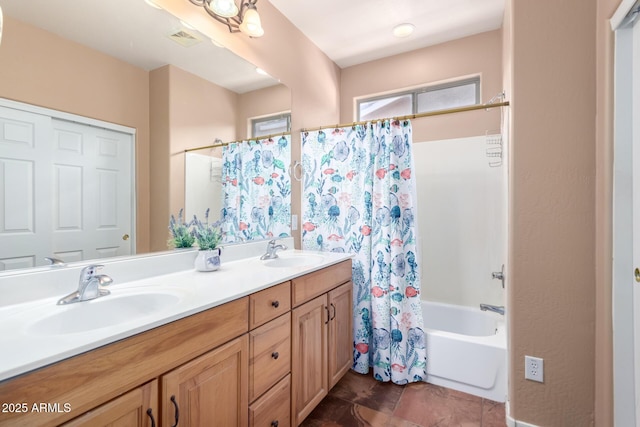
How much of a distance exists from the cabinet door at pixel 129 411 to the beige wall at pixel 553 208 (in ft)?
5.57

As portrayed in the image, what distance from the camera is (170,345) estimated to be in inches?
34.9

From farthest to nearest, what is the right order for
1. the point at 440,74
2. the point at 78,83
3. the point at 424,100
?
the point at 424,100 < the point at 440,74 < the point at 78,83

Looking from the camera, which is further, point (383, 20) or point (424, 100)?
point (424, 100)

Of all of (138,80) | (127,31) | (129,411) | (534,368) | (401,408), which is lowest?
(401,408)

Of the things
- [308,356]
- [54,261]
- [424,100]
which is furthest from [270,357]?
[424,100]

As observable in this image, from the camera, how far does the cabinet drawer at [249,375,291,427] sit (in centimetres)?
120

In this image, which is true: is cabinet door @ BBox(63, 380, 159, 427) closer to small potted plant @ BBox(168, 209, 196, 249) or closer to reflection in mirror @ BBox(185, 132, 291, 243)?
small potted plant @ BBox(168, 209, 196, 249)

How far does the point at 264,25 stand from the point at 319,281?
74.1 inches

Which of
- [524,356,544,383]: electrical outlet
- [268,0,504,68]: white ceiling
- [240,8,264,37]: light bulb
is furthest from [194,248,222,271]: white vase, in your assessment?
[268,0,504,68]: white ceiling

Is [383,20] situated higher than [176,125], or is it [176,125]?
[383,20]

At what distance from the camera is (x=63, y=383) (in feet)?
2.20

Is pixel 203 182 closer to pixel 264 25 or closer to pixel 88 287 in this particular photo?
pixel 88 287

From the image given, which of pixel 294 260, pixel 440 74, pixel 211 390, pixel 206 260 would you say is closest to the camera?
pixel 211 390

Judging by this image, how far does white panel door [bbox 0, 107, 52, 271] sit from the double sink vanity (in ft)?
0.28
